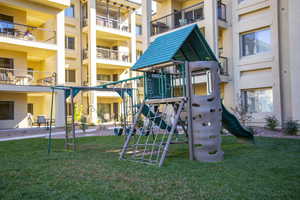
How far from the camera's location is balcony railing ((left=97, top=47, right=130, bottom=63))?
1032 inches

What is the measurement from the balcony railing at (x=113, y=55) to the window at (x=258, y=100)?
47.2 feet

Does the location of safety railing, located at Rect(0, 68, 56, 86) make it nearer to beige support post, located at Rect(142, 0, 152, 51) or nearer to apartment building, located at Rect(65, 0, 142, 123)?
apartment building, located at Rect(65, 0, 142, 123)

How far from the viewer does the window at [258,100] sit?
14852mm

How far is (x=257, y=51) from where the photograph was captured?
15438mm

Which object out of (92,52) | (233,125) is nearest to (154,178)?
(233,125)

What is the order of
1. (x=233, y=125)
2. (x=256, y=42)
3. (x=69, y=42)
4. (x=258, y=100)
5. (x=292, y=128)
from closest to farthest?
(x=233, y=125) → (x=292, y=128) → (x=258, y=100) → (x=256, y=42) → (x=69, y=42)

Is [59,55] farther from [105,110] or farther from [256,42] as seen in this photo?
[256,42]

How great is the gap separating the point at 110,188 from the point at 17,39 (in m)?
16.7

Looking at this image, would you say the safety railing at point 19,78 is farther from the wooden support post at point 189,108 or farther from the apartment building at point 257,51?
the wooden support post at point 189,108

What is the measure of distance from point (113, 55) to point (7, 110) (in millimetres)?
11474

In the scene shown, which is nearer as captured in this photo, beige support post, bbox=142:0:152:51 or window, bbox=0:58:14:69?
window, bbox=0:58:14:69

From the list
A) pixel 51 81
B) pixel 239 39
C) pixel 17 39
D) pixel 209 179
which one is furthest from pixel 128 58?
pixel 209 179

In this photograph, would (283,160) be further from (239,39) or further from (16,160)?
(239,39)

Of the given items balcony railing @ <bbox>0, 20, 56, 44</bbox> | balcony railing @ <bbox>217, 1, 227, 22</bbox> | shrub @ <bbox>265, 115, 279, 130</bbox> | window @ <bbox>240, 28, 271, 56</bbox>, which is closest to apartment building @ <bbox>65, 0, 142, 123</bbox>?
balcony railing @ <bbox>0, 20, 56, 44</bbox>
